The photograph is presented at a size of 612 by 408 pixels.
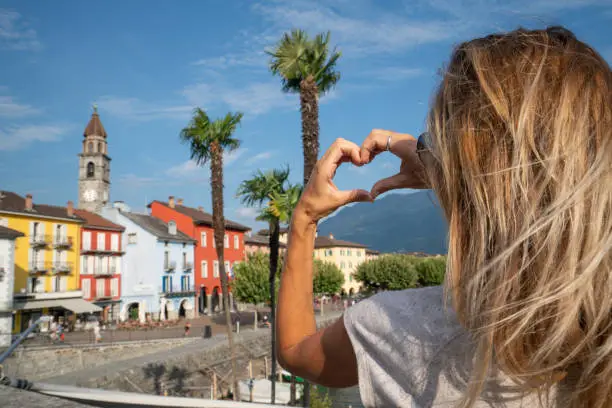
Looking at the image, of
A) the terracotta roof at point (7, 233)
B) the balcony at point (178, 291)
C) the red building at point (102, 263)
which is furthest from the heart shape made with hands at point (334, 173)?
the balcony at point (178, 291)

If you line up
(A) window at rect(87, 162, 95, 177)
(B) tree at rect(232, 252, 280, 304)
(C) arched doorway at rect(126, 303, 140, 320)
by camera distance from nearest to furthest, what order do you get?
(B) tree at rect(232, 252, 280, 304) → (C) arched doorway at rect(126, 303, 140, 320) → (A) window at rect(87, 162, 95, 177)

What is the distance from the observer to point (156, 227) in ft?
180

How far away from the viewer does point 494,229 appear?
83 cm

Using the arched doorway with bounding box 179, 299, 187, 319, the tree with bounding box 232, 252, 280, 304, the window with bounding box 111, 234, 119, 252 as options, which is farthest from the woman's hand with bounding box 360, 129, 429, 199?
the arched doorway with bounding box 179, 299, 187, 319

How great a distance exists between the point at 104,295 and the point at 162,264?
691 cm

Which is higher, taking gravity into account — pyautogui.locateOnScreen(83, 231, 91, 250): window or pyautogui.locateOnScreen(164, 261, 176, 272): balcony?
pyautogui.locateOnScreen(83, 231, 91, 250): window

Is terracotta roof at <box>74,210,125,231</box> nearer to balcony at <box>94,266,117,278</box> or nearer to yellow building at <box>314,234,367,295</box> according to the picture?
balcony at <box>94,266,117,278</box>

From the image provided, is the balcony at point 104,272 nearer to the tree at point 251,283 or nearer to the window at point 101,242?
the window at point 101,242

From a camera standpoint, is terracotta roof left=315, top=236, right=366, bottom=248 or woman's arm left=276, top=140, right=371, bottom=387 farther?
terracotta roof left=315, top=236, right=366, bottom=248

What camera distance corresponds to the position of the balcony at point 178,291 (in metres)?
53.5

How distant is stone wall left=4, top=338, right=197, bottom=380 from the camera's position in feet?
88.3

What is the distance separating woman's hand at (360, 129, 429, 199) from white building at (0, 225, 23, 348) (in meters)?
40.8

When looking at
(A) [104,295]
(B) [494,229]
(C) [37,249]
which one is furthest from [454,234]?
(A) [104,295]

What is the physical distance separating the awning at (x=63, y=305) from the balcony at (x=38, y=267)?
2.38 m
